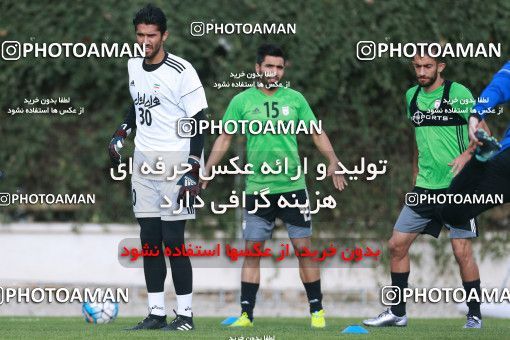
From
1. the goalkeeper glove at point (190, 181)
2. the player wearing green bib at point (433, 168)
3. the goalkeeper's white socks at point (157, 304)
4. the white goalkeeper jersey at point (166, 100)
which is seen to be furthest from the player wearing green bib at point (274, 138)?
the goalkeeper's white socks at point (157, 304)

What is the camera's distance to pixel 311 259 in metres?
9.91

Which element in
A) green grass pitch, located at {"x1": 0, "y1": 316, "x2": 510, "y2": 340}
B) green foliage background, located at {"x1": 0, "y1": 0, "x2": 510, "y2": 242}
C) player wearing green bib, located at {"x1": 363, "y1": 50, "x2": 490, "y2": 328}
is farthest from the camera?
green foliage background, located at {"x1": 0, "y1": 0, "x2": 510, "y2": 242}

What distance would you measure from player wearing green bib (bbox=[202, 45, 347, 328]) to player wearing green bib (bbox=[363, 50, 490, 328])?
69 centimetres

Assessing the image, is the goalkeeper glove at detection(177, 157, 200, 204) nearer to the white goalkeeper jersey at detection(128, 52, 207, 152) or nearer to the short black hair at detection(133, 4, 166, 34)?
the white goalkeeper jersey at detection(128, 52, 207, 152)

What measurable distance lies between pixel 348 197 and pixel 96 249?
3.01 m

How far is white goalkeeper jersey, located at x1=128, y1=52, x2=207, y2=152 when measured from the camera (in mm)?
9242

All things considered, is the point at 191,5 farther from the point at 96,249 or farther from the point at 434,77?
the point at 434,77

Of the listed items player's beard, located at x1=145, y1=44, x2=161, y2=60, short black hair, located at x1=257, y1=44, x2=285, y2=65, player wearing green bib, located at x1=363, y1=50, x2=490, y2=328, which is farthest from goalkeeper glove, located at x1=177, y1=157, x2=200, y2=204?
player wearing green bib, located at x1=363, y1=50, x2=490, y2=328

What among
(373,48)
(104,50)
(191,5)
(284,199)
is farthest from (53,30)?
(284,199)

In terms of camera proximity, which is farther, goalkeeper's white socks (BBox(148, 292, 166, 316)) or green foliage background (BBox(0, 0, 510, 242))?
green foliage background (BBox(0, 0, 510, 242))

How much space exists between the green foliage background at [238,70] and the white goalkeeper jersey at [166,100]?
4.69 m

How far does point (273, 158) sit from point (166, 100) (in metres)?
1.05

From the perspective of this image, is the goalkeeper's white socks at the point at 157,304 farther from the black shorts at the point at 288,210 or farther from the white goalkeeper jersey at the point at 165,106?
the black shorts at the point at 288,210

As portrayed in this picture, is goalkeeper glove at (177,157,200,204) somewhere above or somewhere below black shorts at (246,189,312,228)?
above
